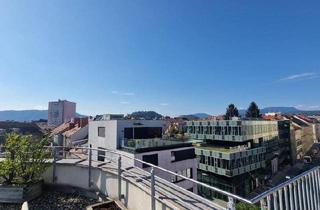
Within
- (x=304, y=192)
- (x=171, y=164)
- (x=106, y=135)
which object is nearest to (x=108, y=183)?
(x=304, y=192)

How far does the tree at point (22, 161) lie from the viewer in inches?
273

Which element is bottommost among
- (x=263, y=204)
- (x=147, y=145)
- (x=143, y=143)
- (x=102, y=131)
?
(x=147, y=145)

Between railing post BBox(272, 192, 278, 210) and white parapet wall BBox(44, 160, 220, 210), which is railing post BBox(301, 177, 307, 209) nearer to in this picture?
railing post BBox(272, 192, 278, 210)

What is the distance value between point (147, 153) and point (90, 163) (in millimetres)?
19549

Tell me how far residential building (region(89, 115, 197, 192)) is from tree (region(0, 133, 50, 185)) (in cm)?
1707

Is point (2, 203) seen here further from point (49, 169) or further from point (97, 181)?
point (97, 181)

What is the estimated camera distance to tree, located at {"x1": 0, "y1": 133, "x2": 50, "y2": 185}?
22.8 feet

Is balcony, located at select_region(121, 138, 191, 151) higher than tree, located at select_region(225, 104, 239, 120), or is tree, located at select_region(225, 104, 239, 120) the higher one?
tree, located at select_region(225, 104, 239, 120)

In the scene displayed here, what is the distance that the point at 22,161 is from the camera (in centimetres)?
705

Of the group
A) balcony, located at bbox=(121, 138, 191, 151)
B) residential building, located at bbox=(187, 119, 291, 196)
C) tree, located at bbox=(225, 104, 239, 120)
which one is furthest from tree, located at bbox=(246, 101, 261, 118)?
balcony, located at bbox=(121, 138, 191, 151)

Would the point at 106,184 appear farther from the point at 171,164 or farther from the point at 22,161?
the point at 171,164

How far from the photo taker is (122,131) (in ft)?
104

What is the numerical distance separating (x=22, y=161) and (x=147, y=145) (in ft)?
66.5

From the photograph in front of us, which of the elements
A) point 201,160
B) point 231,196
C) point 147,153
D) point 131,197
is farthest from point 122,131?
point 231,196
